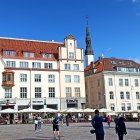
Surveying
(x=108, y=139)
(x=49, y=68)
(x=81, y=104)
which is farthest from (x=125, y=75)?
(x=108, y=139)

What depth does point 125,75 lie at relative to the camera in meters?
75.1

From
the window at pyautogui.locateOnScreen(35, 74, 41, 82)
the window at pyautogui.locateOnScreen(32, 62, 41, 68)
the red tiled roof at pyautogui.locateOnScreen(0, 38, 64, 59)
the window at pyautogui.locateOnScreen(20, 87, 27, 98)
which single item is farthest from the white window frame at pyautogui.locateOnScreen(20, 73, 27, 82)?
the red tiled roof at pyautogui.locateOnScreen(0, 38, 64, 59)

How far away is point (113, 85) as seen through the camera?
7256 centimetres

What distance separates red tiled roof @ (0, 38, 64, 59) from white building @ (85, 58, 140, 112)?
12.0 m

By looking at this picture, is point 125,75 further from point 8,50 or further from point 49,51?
point 8,50

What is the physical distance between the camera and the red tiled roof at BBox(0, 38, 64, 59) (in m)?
66.2

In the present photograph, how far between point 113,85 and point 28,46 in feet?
72.2

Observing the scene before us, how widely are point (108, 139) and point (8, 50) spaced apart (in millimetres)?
48618

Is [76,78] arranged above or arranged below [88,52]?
below

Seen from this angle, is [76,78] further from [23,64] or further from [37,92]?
[23,64]

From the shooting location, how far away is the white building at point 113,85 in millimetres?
71438

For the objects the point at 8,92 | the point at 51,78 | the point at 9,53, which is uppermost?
the point at 9,53

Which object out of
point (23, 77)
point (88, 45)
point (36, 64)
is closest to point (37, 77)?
point (36, 64)

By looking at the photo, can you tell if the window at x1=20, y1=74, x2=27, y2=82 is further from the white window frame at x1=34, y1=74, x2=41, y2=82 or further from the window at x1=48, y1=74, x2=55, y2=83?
the window at x1=48, y1=74, x2=55, y2=83
